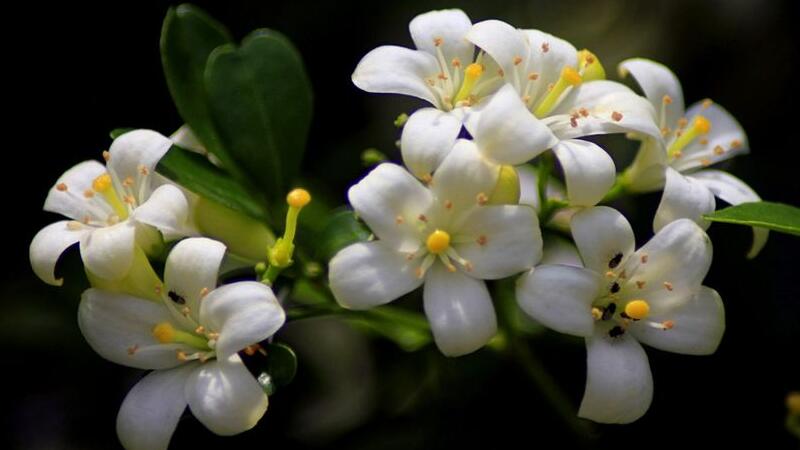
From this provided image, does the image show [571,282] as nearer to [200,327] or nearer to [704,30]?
[200,327]

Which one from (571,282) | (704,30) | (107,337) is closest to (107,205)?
(107,337)

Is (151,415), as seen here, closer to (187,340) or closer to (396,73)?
(187,340)

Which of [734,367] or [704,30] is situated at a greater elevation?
[704,30]

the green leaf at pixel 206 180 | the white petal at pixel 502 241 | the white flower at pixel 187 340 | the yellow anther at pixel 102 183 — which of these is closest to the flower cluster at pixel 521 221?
the white petal at pixel 502 241

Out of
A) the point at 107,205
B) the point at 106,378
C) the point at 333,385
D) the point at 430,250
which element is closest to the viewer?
the point at 430,250

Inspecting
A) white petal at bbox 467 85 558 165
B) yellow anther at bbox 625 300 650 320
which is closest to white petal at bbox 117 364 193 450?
white petal at bbox 467 85 558 165

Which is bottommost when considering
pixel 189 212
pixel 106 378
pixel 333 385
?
pixel 333 385
